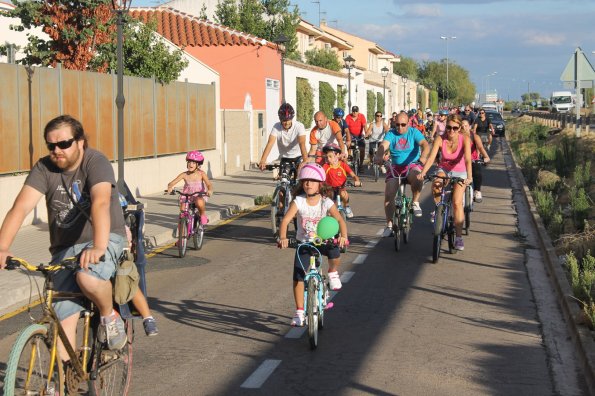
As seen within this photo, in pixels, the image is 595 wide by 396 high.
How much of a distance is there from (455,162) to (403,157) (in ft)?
3.69

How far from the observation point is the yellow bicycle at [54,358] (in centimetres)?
503

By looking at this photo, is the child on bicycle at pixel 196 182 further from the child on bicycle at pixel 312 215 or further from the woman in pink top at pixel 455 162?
the child on bicycle at pixel 312 215

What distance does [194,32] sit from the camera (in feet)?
131

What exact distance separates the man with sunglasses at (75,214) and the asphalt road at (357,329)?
1.42 meters

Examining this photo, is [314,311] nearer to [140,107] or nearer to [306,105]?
[140,107]

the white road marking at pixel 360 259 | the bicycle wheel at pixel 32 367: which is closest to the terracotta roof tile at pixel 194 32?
the white road marking at pixel 360 259

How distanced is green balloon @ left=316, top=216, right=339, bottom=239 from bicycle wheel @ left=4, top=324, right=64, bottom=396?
130 inches

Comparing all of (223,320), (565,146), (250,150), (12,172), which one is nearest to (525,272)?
(223,320)

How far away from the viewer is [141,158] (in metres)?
24.0

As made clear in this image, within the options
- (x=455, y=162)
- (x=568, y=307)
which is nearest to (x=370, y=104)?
(x=455, y=162)

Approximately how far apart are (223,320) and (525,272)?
4.74m

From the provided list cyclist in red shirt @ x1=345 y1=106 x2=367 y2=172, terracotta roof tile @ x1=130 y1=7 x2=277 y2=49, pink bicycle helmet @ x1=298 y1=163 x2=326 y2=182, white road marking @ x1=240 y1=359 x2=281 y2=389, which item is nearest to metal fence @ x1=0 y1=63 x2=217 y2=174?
cyclist in red shirt @ x1=345 y1=106 x2=367 y2=172

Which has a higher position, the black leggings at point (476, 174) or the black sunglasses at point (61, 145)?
the black sunglasses at point (61, 145)

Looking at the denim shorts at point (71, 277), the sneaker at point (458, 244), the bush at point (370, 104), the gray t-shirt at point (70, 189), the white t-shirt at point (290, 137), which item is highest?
the bush at point (370, 104)
